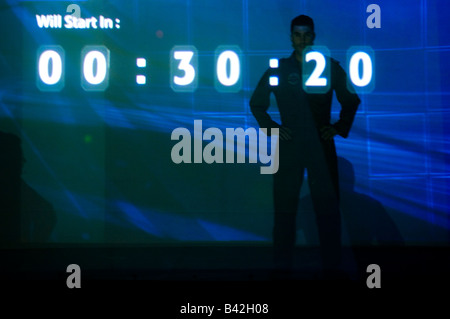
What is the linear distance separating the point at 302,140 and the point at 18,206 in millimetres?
2125

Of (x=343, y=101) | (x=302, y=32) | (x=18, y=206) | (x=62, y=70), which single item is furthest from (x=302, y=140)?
(x=18, y=206)

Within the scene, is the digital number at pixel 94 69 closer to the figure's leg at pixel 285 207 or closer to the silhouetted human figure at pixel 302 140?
the silhouetted human figure at pixel 302 140

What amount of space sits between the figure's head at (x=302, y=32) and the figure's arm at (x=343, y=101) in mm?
266

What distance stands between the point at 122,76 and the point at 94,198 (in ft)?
2.99

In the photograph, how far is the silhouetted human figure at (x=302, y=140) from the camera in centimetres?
393

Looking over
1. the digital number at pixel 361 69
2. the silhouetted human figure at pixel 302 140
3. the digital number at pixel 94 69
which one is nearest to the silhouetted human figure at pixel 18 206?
the digital number at pixel 94 69

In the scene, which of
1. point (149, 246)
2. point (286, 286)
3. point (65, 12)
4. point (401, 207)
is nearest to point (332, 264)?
point (286, 286)

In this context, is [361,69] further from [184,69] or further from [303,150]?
[184,69]

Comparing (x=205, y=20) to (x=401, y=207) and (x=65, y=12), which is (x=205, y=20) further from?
(x=401, y=207)

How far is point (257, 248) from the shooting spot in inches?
160

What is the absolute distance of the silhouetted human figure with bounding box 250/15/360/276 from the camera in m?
3.93

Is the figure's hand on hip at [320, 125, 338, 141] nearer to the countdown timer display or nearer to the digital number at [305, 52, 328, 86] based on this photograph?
the countdown timer display
